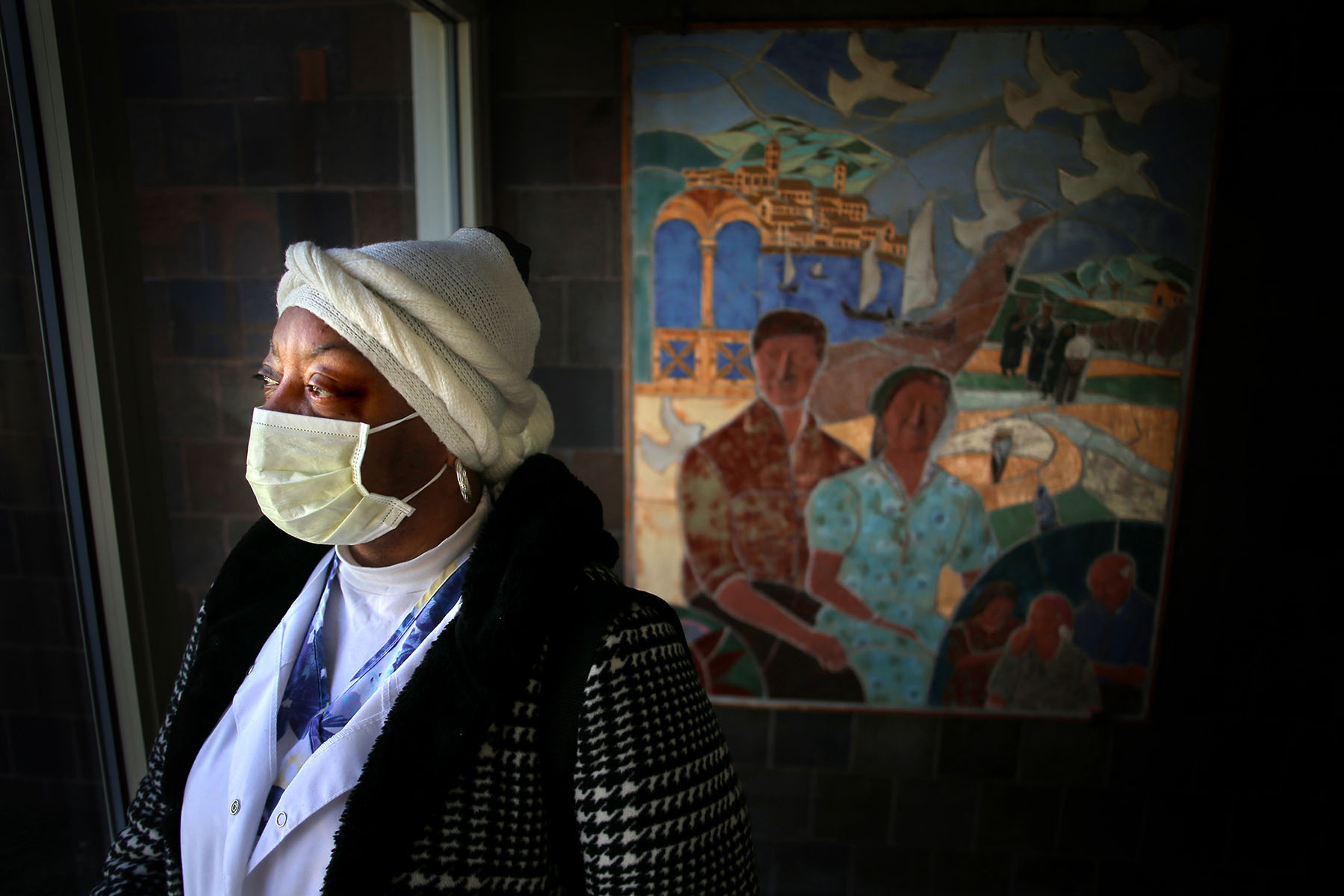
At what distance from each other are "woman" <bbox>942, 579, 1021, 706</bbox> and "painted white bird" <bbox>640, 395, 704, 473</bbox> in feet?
3.19

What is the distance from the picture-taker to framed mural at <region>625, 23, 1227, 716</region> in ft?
6.72

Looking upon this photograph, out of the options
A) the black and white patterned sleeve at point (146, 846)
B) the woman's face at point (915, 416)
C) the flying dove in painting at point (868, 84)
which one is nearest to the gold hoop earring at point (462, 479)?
the black and white patterned sleeve at point (146, 846)

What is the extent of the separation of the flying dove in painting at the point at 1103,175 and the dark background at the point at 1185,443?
22 cm

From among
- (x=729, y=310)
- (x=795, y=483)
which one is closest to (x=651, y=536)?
(x=795, y=483)

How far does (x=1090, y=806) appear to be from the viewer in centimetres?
242

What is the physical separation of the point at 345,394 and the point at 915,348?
64.6 inches

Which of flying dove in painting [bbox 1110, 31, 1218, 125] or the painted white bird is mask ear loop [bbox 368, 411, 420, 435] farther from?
flying dove in painting [bbox 1110, 31, 1218, 125]

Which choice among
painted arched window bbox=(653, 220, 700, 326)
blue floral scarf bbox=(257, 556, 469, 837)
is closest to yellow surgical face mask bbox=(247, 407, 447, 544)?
blue floral scarf bbox=(257, 556, 469, 837)

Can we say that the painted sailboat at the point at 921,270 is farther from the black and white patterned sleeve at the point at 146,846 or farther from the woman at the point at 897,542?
the black and white patterned sleeve at the point at 146,846

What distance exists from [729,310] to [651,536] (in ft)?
2.33

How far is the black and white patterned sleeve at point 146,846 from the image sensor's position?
3.47 ft

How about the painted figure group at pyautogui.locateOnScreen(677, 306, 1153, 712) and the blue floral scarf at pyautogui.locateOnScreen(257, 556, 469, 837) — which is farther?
the painted figure group at pyautogui.locateOnScreen(677, 306, 1153, 712)

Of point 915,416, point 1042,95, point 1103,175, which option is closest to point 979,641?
point 915,416

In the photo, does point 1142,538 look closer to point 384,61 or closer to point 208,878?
point 208,878
